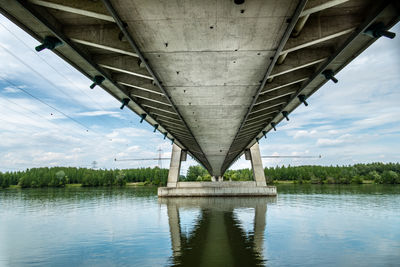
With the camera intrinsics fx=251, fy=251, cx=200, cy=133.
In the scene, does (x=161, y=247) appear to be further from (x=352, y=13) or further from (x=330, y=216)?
(x=330, y=216)

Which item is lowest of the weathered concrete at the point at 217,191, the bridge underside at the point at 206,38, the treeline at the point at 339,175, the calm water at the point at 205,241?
the calm water at the point at 205,241

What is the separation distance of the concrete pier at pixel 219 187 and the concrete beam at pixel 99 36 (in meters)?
38.3

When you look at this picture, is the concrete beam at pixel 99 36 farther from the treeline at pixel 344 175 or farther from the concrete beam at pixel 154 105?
the treeline at pixel 344 175

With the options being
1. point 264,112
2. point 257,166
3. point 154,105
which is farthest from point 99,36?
point 257,166

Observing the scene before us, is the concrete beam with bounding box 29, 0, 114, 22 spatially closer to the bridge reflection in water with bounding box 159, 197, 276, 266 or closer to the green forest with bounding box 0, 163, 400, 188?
the bridge reflection in water with bounding box 159, 197, 276, 266

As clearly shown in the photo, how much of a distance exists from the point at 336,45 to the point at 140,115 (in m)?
11.8

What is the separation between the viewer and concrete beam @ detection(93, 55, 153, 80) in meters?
9.89

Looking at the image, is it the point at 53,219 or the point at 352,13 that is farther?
the point at 53,219

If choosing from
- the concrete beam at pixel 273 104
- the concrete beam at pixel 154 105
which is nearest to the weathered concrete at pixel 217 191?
the concrete beam at pixel 273 104

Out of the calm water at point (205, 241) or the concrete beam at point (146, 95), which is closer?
the calm water at point (205, 241)

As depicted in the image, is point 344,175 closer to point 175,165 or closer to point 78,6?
point 175,165

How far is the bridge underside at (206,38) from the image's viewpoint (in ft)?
20.5

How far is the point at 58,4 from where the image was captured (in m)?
6.29

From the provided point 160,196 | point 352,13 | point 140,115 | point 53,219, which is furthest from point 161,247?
point 160,196
